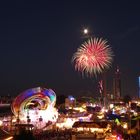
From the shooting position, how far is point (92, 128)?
4531cm

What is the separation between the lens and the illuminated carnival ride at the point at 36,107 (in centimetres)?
5804

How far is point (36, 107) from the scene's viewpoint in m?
64.7

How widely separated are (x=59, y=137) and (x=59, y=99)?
11799 centimetres

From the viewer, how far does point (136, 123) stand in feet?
152

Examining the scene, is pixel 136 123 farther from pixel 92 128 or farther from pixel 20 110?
pixel 20 110

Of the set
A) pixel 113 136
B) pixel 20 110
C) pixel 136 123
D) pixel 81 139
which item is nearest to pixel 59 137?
pixel 81 139

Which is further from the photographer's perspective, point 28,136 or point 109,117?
point 109,117

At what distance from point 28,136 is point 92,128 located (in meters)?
23.3

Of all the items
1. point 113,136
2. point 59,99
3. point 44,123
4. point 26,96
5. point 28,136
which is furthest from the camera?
point 59,99

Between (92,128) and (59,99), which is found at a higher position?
(59,99)

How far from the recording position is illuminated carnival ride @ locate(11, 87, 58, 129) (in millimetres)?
58044

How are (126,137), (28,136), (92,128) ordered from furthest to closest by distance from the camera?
(92,128)
(126,137)
(28,136)

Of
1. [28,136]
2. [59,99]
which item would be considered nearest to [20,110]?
[28,136]

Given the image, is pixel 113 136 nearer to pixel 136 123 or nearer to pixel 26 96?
pixel 136 123
